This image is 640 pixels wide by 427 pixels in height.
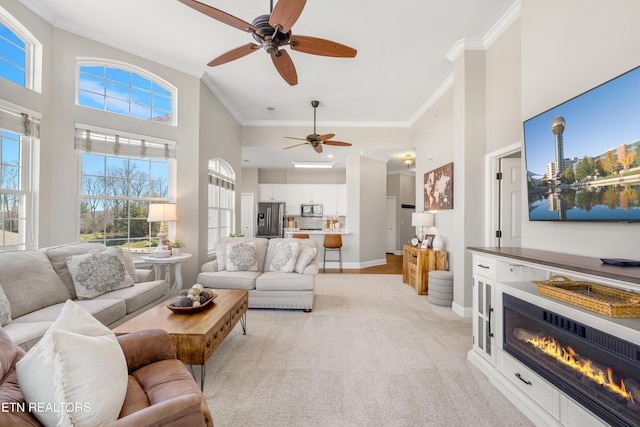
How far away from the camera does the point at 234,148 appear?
230 inches

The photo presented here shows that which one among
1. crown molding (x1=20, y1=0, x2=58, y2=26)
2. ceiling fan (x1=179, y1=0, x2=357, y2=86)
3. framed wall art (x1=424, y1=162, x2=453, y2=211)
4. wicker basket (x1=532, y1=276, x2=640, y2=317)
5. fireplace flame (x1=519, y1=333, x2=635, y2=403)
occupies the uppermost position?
crown molding (x1=20, y1=0, x2=58, y2=26)

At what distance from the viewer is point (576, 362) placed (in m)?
1.53

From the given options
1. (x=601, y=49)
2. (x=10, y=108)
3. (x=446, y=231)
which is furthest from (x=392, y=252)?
(x=10, y=108)

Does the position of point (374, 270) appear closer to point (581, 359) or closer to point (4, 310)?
point (581, 359)

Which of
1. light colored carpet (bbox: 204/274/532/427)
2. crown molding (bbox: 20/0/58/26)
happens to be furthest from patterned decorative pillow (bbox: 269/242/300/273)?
crown molding (bbox: 20/0/58/26)

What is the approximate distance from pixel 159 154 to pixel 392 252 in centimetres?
763

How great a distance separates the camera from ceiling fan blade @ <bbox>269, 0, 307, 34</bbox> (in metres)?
1.75

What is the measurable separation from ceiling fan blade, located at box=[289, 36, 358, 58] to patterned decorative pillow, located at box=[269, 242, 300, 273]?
2.54m

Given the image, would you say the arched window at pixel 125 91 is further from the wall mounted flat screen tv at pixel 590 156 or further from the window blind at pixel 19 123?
the wall mounted flat screen tv at pixel 590 156

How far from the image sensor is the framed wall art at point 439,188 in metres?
4.02

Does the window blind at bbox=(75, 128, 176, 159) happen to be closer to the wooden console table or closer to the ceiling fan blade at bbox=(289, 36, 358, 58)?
the ceiling fan blade at bbox=(289, 36, 358, 58)

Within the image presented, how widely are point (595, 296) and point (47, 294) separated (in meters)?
3.99

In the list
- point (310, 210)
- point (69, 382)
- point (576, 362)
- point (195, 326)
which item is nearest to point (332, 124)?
point (310, 210)

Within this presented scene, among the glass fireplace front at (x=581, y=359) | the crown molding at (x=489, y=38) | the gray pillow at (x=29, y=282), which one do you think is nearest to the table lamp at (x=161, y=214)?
the gray pillow at (x=29, y=282)
